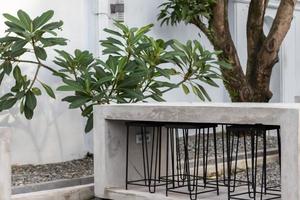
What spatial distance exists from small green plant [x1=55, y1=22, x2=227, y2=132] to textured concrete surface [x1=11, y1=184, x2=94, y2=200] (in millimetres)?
908

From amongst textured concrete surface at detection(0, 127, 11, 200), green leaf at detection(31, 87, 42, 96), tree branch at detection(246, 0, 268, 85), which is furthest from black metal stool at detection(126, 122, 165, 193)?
tree branch at detection(246, 0, 268, 85)

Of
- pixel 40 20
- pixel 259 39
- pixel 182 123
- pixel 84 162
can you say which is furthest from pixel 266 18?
pixel 182 123

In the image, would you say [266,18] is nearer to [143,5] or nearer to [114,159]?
[143,5]

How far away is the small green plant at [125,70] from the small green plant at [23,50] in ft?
1.06

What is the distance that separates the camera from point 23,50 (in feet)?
20.6

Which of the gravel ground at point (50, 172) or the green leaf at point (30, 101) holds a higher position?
the green leaf at point (30, 101)

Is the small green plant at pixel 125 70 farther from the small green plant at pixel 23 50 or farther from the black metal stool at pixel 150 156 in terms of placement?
the black metal stool at pixel 150 156

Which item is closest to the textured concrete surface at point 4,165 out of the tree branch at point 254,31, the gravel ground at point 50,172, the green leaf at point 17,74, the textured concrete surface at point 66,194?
the textured concrete surface at point 66,194

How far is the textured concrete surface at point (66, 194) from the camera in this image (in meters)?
5.39

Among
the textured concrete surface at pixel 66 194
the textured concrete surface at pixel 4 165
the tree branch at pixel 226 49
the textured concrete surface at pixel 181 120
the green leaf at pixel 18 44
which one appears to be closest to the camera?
the textured concrete surface at pixel 181 120

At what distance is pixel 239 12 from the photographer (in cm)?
1110

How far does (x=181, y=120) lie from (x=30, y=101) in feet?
7.14

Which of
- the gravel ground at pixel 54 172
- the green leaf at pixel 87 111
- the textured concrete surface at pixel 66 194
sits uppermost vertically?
the green leaf at pixel 87 111

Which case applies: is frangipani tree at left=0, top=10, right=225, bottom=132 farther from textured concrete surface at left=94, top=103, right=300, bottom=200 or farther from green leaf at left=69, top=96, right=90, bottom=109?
textured concrete surface at left=94, top=103, right=300, bottom=200
